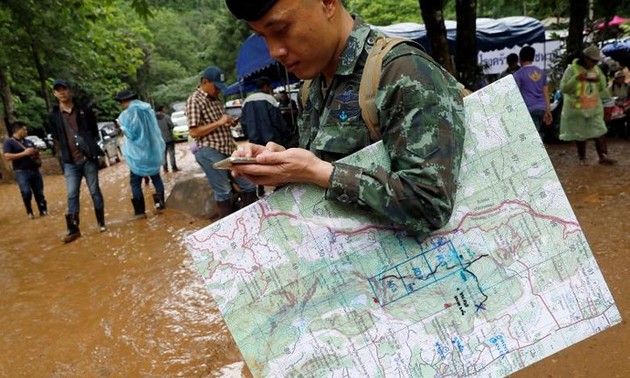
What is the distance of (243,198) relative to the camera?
5410 mm

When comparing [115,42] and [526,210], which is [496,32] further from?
[115,42]

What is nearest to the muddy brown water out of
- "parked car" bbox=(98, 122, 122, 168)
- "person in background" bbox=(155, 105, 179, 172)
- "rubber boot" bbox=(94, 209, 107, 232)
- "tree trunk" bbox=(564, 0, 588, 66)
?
"rubber boot" bbox=(94, 209, 107, 232)

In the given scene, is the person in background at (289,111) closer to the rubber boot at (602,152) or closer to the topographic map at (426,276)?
the rubber boot at (602,152)

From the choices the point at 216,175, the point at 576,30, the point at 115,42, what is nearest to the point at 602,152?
the point at 576,30

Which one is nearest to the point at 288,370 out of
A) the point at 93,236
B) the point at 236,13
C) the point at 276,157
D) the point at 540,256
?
the point at 276,157

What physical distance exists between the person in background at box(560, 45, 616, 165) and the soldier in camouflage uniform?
5.58m

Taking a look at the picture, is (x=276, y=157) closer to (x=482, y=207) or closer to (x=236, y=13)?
(x=236, y=13)

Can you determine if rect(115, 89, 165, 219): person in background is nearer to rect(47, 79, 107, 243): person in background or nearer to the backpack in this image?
rect(47, 79, 107, 243): person in background

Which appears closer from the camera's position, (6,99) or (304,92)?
(304,92)

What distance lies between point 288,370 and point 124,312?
2.79 meters

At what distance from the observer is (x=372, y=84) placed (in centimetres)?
113

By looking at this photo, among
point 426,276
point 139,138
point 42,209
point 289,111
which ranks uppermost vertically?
point 426,276

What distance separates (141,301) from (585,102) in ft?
18.9

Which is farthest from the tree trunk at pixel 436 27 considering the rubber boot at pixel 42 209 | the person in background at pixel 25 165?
the rubber boot at pixel 42 209
